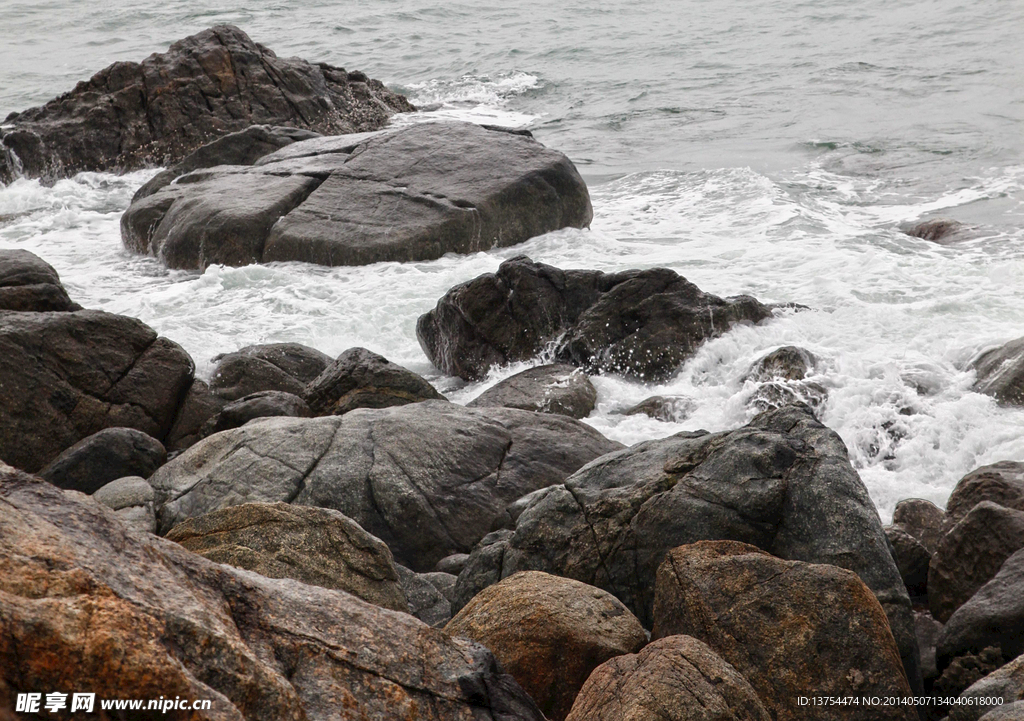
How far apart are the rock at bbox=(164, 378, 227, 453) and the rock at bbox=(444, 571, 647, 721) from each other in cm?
465

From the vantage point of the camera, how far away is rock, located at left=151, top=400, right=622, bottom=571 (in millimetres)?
6301

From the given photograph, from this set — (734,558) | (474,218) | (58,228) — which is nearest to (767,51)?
(474,218)

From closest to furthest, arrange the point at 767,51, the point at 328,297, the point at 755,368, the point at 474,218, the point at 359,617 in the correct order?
the point at 359,617 < the point at 755,368 < the point at 328,297 < the point at 474,218 < the point at 767,51

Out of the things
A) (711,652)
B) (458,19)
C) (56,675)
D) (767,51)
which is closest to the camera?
(56,675)

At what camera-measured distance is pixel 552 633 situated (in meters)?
4.12

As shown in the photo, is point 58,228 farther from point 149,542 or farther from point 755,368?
point 149,542

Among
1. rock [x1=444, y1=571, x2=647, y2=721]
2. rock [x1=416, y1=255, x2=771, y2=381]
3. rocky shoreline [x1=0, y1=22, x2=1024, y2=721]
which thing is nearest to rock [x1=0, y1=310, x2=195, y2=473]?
rocky shoreline [x1=0, y1=22, x2=1024, y2=721]

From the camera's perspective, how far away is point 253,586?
114 inches

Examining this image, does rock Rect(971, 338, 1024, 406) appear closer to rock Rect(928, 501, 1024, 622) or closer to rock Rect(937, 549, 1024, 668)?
rock Rect(928, 501, 1024, 622)

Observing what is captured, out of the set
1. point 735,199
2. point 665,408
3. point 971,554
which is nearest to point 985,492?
point 971,554

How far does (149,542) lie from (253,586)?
322 mm

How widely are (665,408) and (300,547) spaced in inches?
191

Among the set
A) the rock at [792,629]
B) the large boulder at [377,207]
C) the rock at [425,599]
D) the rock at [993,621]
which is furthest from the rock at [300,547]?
the large boulder at [377,207]

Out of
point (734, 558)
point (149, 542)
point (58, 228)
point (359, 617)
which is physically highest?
point (149, 542)
